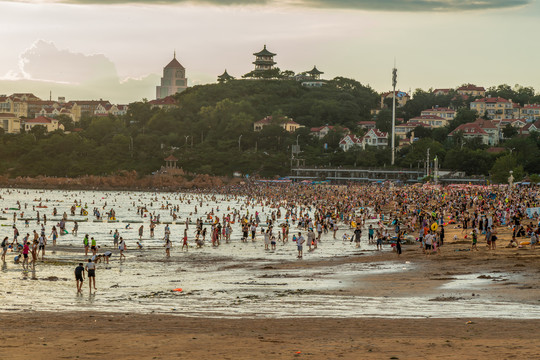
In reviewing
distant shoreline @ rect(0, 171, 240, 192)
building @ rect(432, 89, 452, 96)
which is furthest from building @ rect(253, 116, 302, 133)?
building @ rect(432, 89, 452, 96)

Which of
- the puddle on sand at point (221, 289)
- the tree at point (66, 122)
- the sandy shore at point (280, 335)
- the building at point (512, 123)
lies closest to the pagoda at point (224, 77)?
the tree at point (66, 122)

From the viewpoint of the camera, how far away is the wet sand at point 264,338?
11.8 metres

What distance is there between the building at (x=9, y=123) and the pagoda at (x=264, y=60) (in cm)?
6508

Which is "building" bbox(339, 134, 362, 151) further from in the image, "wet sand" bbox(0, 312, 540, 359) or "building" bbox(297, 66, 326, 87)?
"wet sand" bbox(0, 312, 540, 359)

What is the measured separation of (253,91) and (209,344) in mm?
170062

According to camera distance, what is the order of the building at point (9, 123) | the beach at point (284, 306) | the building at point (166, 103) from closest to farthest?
the beach at point (284, 306), the building at point (9, 123), the building at point (166, 103)

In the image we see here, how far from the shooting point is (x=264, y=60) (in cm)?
19425

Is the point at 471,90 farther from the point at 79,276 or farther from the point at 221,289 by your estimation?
the point at 79,276

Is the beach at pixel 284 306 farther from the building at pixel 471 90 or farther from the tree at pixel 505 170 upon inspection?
the building at pixel 471 90

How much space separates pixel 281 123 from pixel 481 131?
4085 cm

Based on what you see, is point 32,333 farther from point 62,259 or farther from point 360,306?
point 62,259

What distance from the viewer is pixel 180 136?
155m

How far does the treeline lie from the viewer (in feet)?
407

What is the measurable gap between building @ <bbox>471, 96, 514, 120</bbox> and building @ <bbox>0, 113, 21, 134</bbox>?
374 feet
